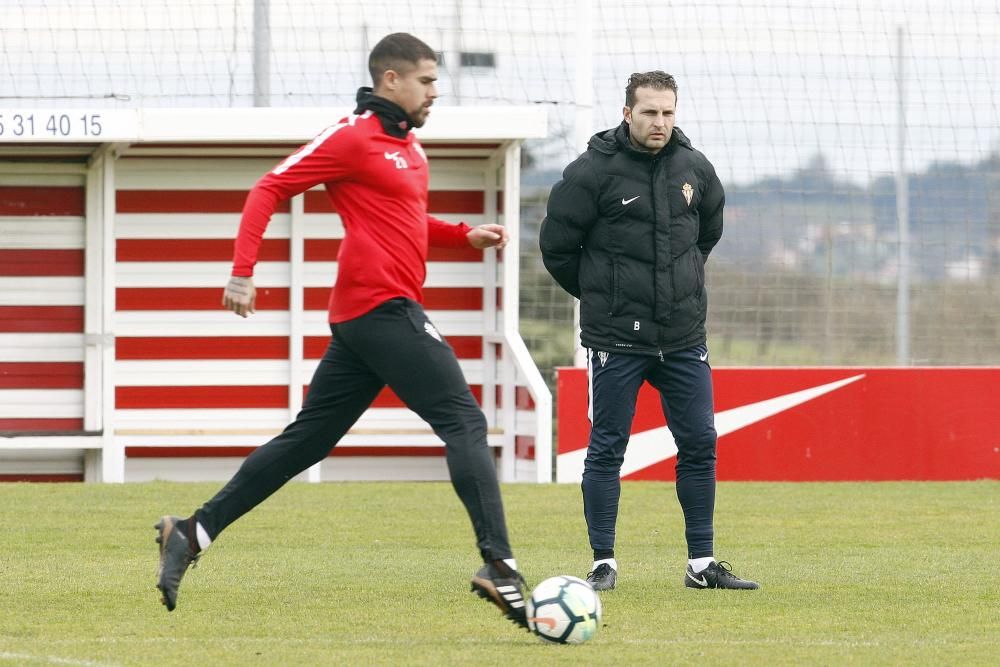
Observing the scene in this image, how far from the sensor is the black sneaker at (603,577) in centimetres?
662

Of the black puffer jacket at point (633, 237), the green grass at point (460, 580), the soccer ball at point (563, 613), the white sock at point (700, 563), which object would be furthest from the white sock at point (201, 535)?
the white sock at point (700, 563)

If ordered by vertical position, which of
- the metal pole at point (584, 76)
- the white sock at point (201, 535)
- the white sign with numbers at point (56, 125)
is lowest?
the white sock at point (201, 535)

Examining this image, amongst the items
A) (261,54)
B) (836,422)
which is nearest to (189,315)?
(261,54)

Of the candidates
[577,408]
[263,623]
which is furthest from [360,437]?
[263,623]

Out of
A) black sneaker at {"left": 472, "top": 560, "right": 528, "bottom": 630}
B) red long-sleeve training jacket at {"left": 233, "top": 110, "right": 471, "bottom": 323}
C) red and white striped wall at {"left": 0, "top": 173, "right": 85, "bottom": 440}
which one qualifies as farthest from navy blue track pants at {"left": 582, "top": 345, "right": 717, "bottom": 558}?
red and white striped wall at {"left": 0, "top": 173, "right": 85, "bottom": 440}

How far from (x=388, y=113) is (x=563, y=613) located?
1.70 meters

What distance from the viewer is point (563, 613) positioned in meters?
5.34

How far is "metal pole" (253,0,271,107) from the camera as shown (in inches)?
501

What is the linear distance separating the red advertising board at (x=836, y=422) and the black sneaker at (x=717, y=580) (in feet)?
16.7

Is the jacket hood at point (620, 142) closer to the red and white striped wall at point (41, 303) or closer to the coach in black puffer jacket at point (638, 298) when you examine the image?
the coach in black puffer jacket at point (638, 298)

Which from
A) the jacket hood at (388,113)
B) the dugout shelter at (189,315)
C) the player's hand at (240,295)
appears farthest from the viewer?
the dugout shelter at (189,315)

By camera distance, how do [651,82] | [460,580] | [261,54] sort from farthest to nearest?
1. [261,54]
2. [460,580]
3. [651,82]

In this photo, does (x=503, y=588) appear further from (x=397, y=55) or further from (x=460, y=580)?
(x=397, y=55)

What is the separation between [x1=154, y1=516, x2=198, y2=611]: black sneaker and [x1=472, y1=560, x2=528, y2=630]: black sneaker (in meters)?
1.06
